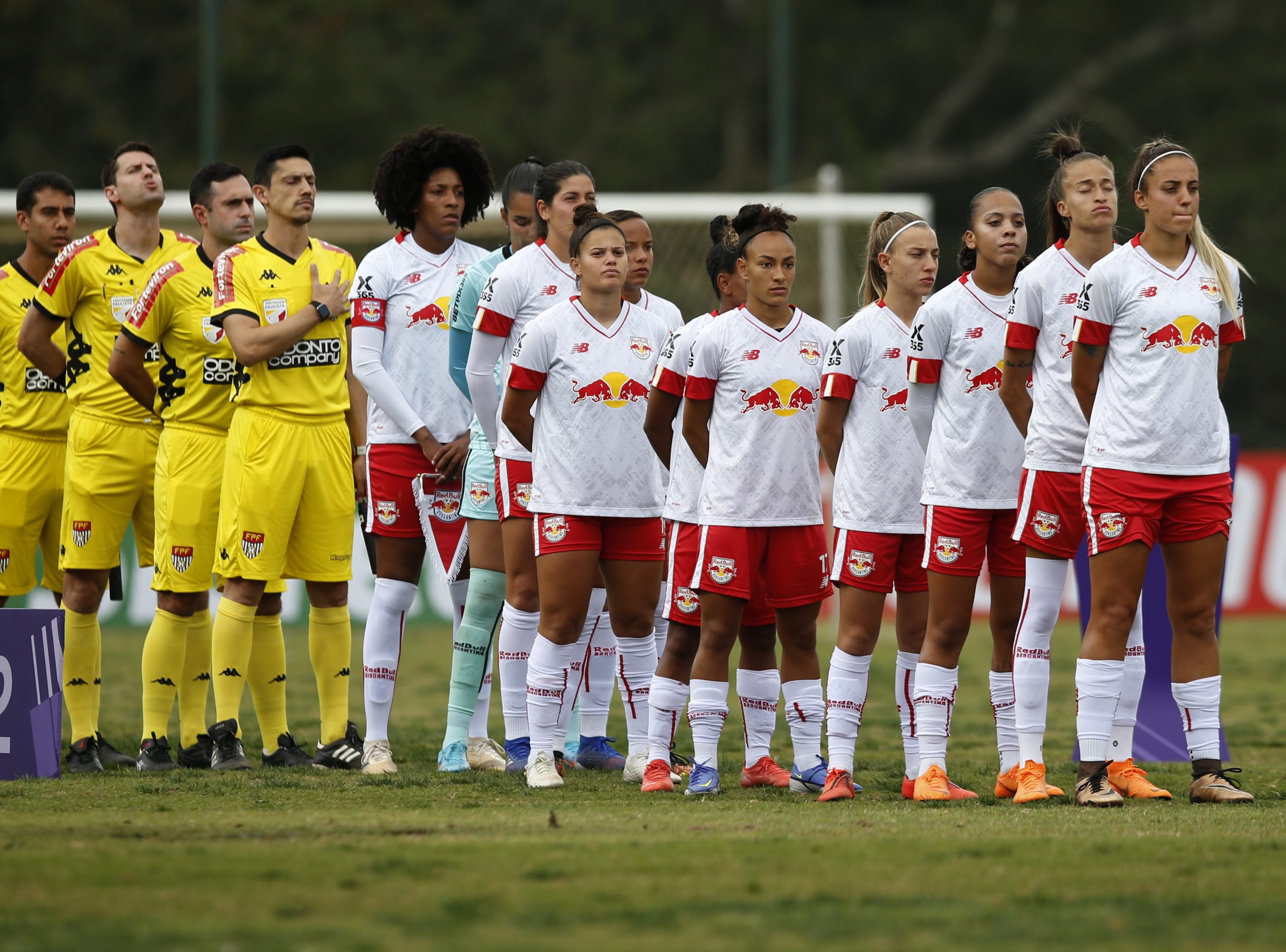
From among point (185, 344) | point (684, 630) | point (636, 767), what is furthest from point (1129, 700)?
point (185, 344)

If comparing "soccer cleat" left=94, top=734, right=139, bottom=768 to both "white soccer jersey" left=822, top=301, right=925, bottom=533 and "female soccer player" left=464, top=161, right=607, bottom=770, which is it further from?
"white soccer jersey" left=822, top=301, right=925, bottom=533

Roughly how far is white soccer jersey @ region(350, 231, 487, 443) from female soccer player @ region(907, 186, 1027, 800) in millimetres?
2084

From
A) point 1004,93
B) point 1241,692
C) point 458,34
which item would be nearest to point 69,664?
point 1241,692

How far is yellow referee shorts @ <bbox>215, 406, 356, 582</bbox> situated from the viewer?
7293 mm

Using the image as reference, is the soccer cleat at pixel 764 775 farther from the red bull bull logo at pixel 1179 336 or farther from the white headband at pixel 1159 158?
the white headband at pixel 1159 158

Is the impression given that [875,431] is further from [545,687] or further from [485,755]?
[485,755]

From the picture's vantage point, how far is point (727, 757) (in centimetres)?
800

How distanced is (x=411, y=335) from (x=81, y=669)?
211 cm

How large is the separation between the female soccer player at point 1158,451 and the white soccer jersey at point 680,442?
142 cm

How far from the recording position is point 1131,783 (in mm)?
6555

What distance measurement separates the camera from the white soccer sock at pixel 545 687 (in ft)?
22.2

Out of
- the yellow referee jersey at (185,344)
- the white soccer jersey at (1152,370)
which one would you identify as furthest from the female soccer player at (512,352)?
the white soccer jersey at (1152,370)

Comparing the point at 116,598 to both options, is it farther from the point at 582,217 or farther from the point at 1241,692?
the point at 1241,692

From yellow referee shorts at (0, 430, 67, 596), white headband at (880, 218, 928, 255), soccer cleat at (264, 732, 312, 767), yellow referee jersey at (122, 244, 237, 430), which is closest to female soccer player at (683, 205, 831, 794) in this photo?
white headband at (880, 218, 928, 255)
